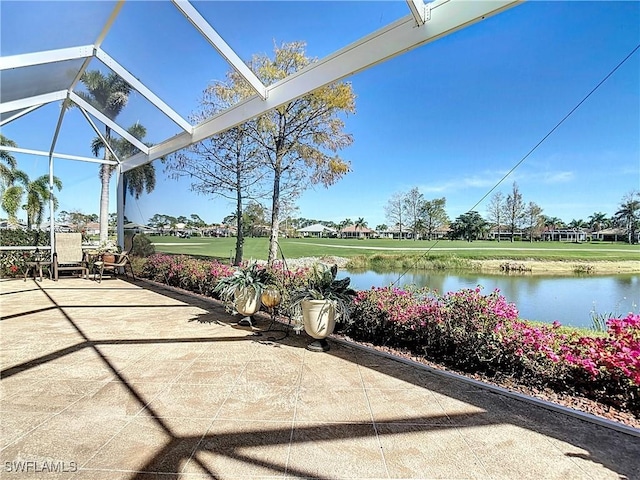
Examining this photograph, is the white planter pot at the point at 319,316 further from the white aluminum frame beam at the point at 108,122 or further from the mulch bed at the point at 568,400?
the white aluminum frame beam at the point at 108,122

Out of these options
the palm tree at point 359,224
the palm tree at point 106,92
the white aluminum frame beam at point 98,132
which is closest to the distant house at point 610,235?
the palm tree at point 359,224

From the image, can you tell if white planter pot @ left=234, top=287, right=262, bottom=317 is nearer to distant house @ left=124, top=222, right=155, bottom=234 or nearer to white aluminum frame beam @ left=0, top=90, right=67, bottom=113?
distant house @ left=124, top=222, right=155, bottom=234

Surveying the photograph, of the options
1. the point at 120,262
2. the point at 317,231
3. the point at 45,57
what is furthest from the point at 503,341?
the point at 120,262

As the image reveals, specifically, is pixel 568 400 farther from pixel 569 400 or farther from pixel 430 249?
pixel 430 249

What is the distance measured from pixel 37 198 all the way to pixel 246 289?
27.3ft

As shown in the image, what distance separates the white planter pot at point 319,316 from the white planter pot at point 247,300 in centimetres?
106

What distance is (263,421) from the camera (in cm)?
222

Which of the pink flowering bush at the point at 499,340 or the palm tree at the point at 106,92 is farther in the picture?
the palm tree at the point at 106,92

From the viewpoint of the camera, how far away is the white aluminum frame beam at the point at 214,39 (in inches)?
141

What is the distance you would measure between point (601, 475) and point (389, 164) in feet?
12.3

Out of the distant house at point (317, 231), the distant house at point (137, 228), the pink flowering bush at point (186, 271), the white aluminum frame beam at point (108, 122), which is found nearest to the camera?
the distant house at point (317, 231)

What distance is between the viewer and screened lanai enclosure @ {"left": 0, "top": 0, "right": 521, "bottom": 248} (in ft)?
10.5

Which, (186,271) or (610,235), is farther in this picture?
(186,271)

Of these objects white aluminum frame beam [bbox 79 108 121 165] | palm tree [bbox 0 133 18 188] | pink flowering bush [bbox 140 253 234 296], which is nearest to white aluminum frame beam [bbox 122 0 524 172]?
pink flowering bush [bbox 140 253 234 296]
